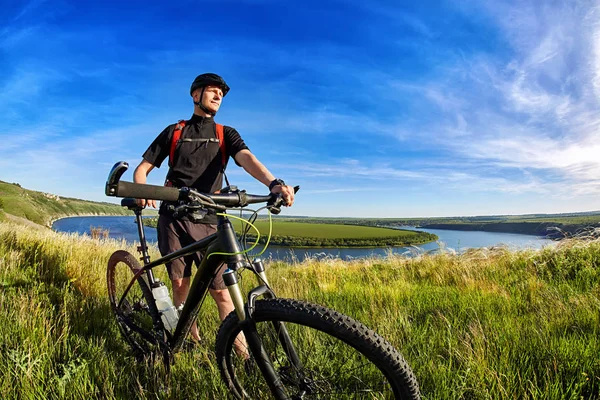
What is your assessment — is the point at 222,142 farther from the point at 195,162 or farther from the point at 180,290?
the point at 180,290

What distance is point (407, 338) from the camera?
2715 millimetres

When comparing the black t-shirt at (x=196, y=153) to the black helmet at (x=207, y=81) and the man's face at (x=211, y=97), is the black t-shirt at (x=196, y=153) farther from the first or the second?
the black helmet at (x=207, y=81)

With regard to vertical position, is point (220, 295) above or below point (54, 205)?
above

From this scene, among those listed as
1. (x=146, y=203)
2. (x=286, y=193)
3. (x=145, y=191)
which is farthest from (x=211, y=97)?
(x=145, y=191)

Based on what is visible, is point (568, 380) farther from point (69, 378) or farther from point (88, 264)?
point (88, 264)

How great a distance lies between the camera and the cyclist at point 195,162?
2887 millimetres

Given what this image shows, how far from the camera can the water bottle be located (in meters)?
2.62

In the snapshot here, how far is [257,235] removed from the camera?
1.92m

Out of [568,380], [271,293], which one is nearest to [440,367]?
[568,380]

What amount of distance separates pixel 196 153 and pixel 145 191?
152 cm

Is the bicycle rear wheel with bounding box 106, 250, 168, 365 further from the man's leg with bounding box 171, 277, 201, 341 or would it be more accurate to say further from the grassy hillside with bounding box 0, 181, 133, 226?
the grassy hillside with bounding box 0, 181, 133, 226

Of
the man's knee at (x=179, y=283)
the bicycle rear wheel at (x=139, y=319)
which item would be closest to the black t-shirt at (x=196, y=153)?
the man's knee at (x=179, y=283)

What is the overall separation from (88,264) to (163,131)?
3.85 meters

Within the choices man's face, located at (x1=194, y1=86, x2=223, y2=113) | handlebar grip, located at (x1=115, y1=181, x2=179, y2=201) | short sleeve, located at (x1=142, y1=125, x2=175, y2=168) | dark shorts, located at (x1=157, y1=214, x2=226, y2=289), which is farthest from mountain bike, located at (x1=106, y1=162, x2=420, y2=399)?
man's face, located at (x1=194, y1=86, x2=223, y2=113)
